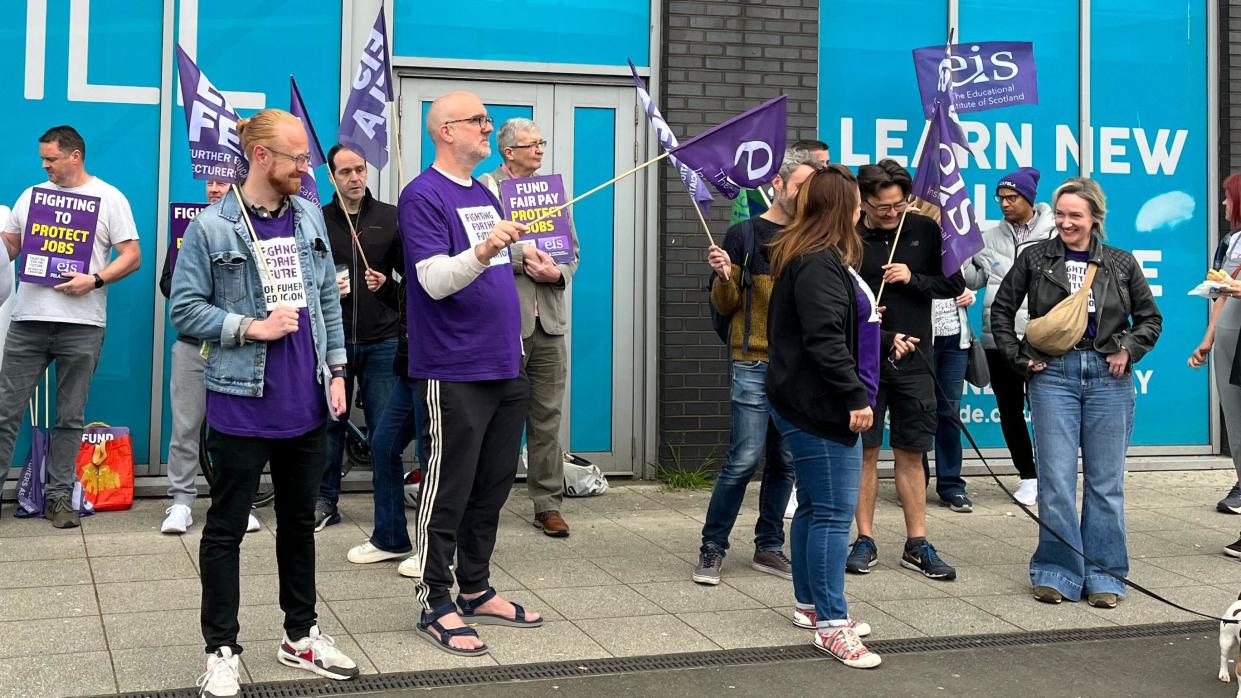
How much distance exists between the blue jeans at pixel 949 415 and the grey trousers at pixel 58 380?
493 centimetres

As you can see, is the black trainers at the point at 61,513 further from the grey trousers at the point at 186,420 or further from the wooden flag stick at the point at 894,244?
the wooden flag stick at the point at 894,244

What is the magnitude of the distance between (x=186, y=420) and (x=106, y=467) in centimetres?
72

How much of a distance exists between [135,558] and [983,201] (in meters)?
6.22

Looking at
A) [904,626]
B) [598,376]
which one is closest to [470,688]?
[904,626]

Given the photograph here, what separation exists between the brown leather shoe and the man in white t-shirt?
2.53 metres

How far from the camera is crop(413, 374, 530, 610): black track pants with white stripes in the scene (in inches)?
204

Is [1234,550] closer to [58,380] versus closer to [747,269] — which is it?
[747,269]

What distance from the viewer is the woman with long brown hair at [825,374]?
5.12 meters

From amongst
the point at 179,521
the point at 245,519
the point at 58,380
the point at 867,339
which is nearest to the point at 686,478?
the point at 179,521

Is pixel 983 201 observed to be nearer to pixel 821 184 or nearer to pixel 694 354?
pixel 694 354

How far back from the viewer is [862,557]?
6.64 m

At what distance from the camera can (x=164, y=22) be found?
27.0 ft

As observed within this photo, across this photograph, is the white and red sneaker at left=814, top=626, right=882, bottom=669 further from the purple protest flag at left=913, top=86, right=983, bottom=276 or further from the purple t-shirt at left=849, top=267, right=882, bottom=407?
the purple protest flag at left=913, top=86, right=983, bottom=276

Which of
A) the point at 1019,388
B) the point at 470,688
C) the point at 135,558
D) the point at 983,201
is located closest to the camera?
the point at 470,688
